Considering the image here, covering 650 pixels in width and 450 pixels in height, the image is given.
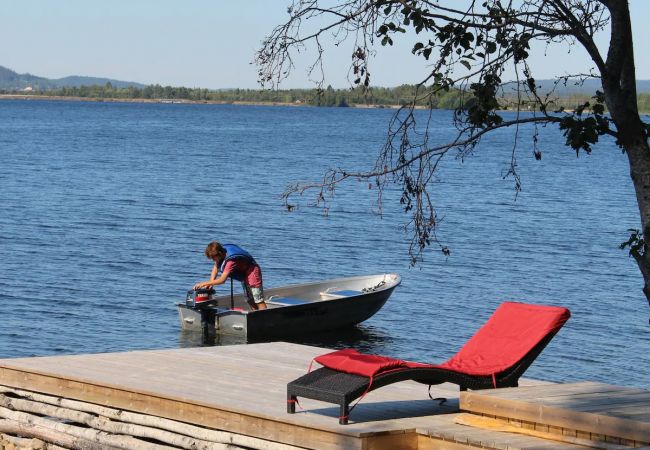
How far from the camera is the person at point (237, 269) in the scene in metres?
17.4

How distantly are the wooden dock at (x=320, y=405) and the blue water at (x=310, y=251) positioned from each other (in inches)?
329

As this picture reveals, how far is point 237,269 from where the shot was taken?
60.0ft

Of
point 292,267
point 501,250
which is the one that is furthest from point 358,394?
point 501,250

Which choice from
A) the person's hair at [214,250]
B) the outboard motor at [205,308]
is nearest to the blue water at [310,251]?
the outboard motor at [205,308]

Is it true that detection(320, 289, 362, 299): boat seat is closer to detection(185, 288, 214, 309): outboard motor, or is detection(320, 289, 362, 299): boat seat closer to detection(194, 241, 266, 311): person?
detection(194, 241, 266, 311): person

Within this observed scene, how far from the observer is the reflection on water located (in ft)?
62.3

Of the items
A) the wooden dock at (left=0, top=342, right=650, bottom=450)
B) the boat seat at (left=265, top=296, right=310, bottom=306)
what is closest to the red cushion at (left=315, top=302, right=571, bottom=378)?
the wooden dock at (left=0, top=342, right=650, bottom=450)

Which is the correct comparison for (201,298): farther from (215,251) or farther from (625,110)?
(625,110)

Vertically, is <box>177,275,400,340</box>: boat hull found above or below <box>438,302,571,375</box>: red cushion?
below

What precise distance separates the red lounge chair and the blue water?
28.7 ft

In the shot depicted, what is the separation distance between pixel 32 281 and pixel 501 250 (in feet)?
42.8

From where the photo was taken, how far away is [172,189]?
50.7 meters

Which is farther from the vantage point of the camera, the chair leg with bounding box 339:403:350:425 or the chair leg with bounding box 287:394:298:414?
the chair leg with bounding box 287:394:298:414

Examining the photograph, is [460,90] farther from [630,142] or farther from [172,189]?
[172,189]
